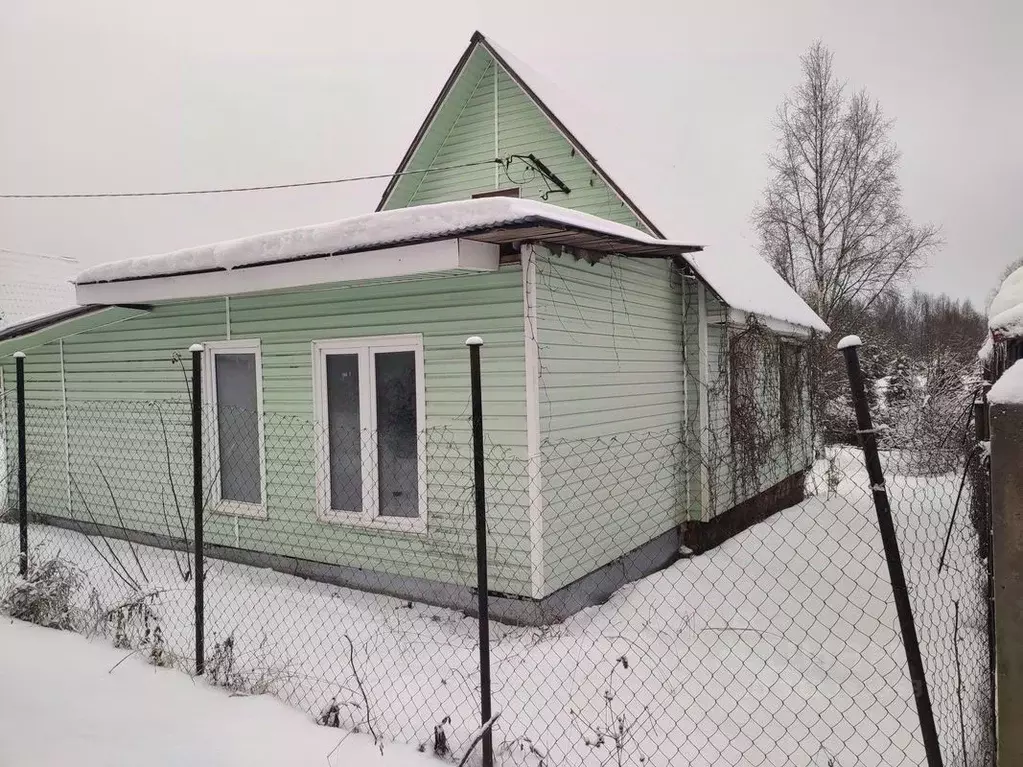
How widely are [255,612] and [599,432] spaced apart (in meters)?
3.59

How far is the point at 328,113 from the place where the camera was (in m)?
24.0

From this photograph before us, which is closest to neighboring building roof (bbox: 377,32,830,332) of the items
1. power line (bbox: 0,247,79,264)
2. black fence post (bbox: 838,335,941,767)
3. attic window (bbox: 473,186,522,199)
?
attic window (bbox: 473,186,522,199)

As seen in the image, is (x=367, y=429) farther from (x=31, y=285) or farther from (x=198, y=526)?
(x=31, y=285)

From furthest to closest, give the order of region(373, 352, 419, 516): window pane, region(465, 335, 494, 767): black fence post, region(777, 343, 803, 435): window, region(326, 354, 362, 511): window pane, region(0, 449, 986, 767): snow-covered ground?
region(777, 343, 803, 435): window, region(326, 354, 362, 511): window pane, region(373, 352, 419, 516): window pane, region(0, 449, 986, 767): snow-covered ground, region(465, 335, 494, 767): black fence post

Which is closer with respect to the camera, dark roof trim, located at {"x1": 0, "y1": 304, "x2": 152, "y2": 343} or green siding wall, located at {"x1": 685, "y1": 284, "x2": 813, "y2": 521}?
dark roof trim, located at {"x1": 0, "y1": 304, "x2": 152, "y2": 343}

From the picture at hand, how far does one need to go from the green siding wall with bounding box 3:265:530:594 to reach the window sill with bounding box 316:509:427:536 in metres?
0.06

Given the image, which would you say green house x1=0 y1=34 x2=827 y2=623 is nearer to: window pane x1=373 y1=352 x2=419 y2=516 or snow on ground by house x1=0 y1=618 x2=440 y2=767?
window pane x1=373 y1=352 x2=419 y2=516

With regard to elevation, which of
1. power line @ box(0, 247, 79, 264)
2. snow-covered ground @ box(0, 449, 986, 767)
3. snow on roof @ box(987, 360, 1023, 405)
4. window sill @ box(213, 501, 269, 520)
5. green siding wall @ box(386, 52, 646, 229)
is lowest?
snow-covered ground @ box(0, 449, 986, 767)

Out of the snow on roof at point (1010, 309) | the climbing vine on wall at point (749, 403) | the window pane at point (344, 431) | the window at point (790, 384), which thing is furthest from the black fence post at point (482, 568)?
the window at point (790, 384)

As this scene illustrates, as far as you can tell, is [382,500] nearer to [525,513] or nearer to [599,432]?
[525,513]

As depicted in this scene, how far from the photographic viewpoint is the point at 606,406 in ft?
21.9

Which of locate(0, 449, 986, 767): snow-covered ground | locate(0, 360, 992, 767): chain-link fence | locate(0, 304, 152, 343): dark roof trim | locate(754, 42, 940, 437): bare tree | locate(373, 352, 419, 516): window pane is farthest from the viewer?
locate(754, 42, 940, 437): bare tree

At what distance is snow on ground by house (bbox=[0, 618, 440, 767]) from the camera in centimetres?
337

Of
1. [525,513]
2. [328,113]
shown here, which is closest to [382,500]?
[525,513]
